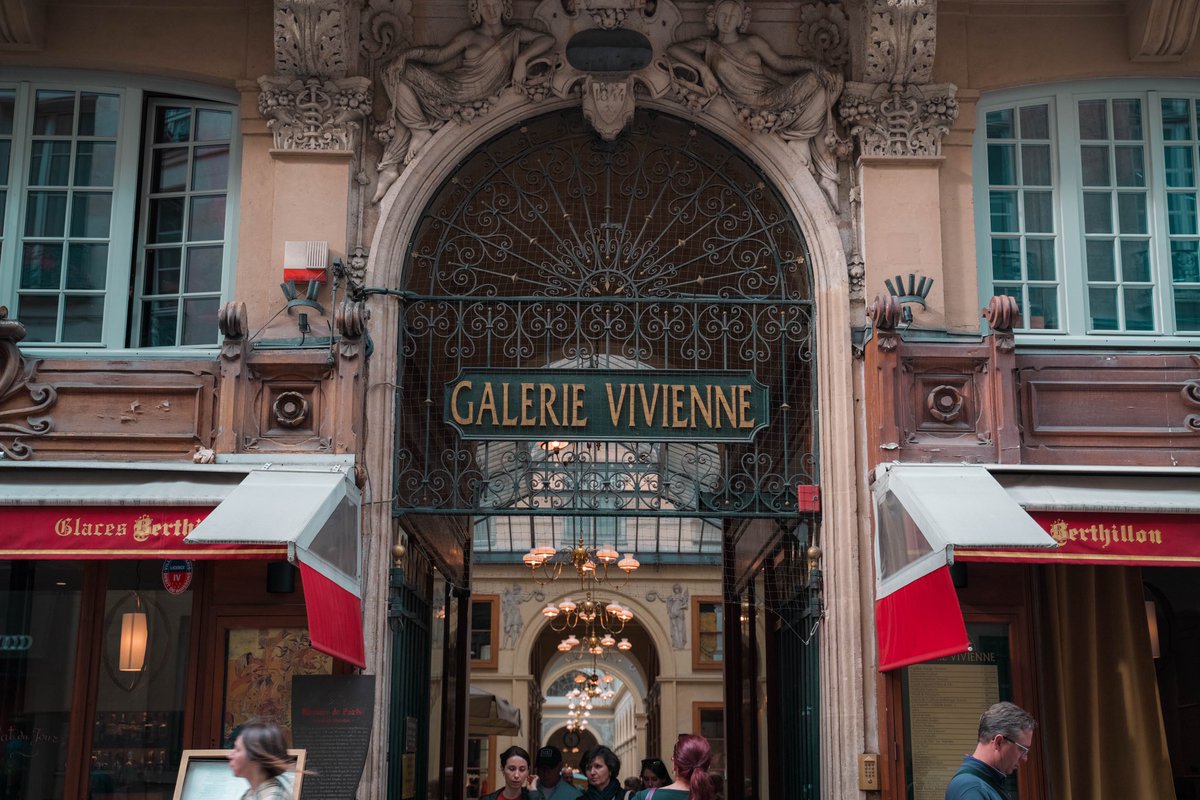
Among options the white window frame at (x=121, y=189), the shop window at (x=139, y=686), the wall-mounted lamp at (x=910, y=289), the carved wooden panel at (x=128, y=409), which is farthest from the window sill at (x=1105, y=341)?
the shop window at (x=139, y=686)

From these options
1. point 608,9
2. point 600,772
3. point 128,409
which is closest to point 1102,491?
point 600,772

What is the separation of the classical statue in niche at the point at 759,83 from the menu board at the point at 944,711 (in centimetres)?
345

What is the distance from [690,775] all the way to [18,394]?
5.60 metres

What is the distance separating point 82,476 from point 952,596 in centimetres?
552

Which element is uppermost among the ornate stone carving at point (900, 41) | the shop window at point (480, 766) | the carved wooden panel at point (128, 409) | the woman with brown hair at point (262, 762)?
the ornate stone carving at point (900, 41)

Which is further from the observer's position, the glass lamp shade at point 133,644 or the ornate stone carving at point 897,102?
the ornate stone carving at point 897,102

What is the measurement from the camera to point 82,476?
9.40 meters

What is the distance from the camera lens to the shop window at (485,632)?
2970 centimetres

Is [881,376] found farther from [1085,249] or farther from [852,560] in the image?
[1085,249]

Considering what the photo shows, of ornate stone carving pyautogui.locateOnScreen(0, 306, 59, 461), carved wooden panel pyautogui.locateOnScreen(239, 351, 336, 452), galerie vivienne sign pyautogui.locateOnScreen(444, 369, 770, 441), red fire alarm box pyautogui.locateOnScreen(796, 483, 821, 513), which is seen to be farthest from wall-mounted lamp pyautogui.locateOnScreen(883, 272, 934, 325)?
ornate stone carving pyautogui.locateOnScreen(0, 306, 59, 461)

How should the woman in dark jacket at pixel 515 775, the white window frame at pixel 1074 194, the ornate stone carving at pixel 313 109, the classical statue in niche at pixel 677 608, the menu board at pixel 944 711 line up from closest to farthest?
the woman in dark jacket at pixel 515 775
the menu board at pixel 944 711
the ornate stone carving at pixel 313 109
the white window frame at pixel 1074 194
the classical statue in niche at pixel 677 608

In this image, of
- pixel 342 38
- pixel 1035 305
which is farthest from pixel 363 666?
pixel 1035 305

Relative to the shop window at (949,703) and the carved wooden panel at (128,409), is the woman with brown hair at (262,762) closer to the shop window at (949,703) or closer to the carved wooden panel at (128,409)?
the carved wooden panel at (128,409)

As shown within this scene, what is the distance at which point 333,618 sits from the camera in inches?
341
